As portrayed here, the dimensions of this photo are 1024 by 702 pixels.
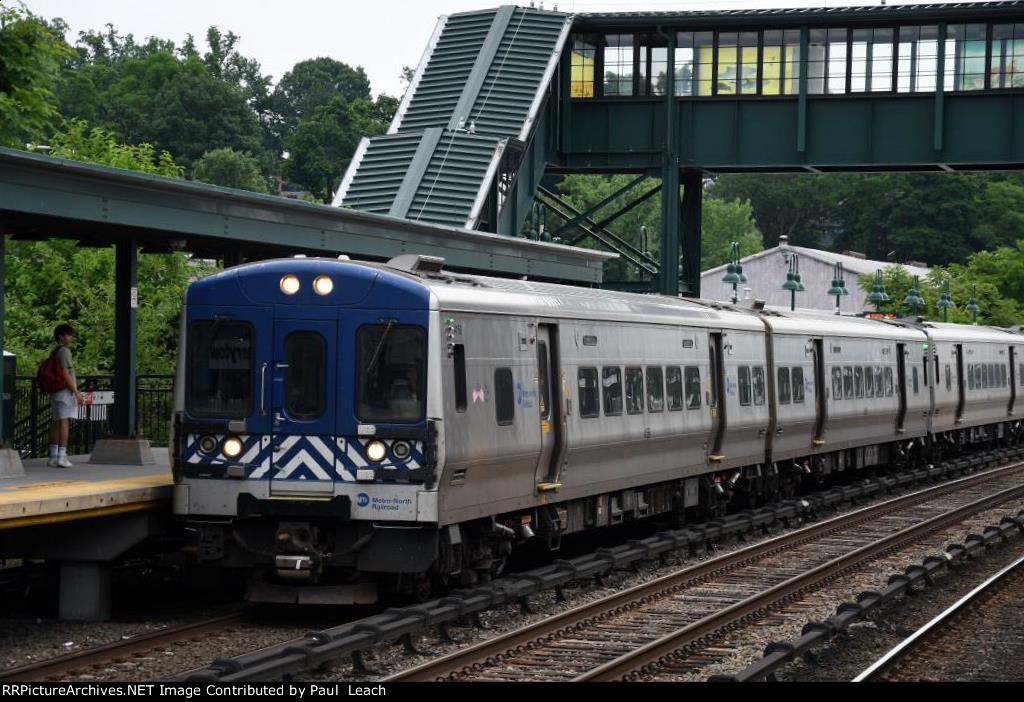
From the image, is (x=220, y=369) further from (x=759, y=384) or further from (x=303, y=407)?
(x=759, y=384)

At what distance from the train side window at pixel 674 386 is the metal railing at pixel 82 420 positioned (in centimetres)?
672

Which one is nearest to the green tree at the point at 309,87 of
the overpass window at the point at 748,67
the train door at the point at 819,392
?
the overpass window at the point at 748,67

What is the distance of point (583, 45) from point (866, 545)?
20.9 m

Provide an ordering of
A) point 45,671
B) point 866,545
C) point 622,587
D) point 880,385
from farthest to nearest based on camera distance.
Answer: point 880,385, point 866,545, point 622,587, point 45,671

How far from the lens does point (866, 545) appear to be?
20.5m

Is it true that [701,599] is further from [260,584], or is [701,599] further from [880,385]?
[880,385]

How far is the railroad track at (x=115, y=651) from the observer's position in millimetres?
11414

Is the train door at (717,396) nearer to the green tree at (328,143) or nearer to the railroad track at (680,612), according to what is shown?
the railroad track at (680,612)

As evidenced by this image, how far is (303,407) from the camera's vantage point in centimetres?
1410

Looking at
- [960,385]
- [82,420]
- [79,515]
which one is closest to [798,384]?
[82,420]

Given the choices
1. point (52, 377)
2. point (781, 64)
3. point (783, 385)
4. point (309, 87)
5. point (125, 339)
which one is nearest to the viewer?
point (52, 377)

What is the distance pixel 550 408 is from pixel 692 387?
4958mm

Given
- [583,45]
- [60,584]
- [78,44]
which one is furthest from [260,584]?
[78,44]
